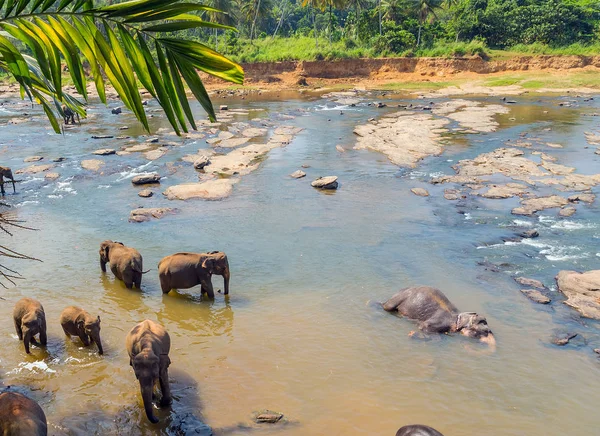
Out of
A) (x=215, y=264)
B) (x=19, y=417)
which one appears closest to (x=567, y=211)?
(x=215, y=264)

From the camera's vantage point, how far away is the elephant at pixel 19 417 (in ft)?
18.2

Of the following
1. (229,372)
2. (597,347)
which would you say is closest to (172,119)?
(229,372)

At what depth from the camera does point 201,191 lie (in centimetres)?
1798

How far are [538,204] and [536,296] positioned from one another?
6607 millimetres

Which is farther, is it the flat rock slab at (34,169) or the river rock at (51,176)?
the flat rock slab at (34,169)

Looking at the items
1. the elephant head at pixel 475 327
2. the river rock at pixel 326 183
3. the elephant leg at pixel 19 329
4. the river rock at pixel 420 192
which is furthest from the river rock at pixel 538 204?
the elephant leg at pixel 19 329

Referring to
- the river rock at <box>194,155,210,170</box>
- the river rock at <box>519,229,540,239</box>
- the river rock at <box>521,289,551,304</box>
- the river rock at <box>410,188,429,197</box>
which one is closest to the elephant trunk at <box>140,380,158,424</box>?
the river rock at <box>521,289,551,304</box>

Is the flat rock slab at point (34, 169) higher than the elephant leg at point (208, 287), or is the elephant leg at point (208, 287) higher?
the flat rock slab at point (34, 169)

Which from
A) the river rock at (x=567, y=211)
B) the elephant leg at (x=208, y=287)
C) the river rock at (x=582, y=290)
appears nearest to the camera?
the river rock at (x=582, y=290)

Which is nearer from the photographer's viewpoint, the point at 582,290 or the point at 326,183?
the point at 582,290

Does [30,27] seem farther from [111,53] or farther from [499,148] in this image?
[499,148]

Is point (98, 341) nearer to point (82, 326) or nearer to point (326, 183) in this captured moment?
point (82, 326)

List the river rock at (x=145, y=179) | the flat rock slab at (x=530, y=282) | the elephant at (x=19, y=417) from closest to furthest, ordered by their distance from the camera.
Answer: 1. the elephant at (x=19, y=417)
2. the flat rock slab at (x=530, y=282)
3. the river rock at (x=145, y=179)

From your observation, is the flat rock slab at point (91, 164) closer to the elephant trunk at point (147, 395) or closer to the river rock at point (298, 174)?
the river rock at point (298, 174)
